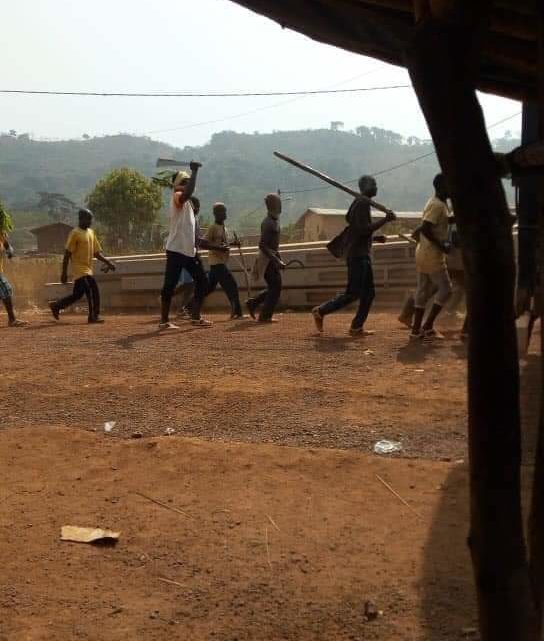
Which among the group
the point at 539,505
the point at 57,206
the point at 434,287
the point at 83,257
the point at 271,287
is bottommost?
the point at 539,505

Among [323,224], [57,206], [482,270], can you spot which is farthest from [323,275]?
[57,206]

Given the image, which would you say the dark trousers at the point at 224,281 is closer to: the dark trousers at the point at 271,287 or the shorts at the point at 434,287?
the dark trousers at the point at 271,287

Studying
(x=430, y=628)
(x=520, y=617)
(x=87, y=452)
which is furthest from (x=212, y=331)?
(x=520, y=617)

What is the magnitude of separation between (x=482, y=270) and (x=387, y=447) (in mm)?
3181

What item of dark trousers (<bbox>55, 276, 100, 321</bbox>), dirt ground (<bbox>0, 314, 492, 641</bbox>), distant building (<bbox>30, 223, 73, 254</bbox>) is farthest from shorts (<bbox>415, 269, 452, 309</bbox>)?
distant building (<bbox>30, 223, 73, 254</bbox>)

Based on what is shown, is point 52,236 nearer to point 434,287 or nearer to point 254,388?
point 434,287

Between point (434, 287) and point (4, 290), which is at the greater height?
point (434, 287)

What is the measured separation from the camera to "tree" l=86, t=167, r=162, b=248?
43.9m

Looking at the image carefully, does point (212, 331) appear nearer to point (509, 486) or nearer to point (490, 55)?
point (490, 55)

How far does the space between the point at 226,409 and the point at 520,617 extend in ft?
12.9

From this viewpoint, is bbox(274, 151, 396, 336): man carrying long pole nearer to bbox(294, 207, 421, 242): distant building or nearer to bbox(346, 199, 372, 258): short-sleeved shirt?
bbox(346, 199, 372, 258): short-sleeved shirt

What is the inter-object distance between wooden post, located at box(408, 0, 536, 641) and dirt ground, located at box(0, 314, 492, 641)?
113 cm

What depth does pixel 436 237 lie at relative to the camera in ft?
26.0

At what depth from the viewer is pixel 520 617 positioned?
187cm
